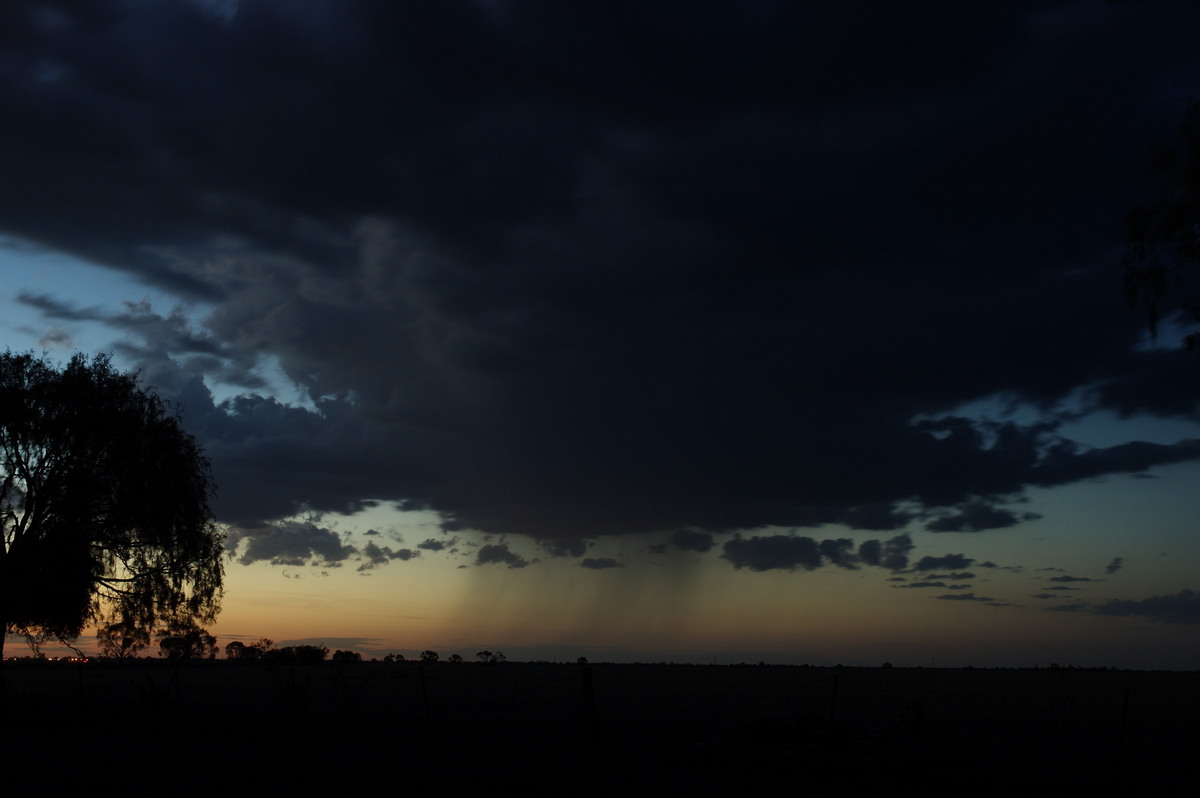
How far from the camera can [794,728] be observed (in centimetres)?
2080

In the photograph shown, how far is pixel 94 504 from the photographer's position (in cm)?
3194

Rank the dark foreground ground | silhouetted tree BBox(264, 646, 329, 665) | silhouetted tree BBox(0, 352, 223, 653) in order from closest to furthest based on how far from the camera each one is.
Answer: the dark foreground ground
silhouetted tree BBox(0, 352, 223, 653)
silhouetted tree BBox(264, 646, 329, 665)

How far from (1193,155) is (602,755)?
18.1m

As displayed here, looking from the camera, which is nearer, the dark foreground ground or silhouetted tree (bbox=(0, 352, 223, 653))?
the dark foreground ground

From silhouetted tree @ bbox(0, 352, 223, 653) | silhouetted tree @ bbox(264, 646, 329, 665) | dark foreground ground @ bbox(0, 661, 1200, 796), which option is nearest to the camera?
dark foreground ground @ bbox(0, 661, 1200, 796)

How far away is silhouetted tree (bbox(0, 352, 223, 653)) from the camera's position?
103 feet

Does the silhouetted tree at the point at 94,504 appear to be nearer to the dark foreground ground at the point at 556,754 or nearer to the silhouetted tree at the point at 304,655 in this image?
the dark foreground ground at the point at 556,754

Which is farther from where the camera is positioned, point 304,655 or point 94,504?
point 304,655

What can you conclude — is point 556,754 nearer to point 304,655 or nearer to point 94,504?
point 94,504

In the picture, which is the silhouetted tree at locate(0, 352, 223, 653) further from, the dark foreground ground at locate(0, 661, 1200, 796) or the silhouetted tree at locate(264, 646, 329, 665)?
the silhouetted tree at locate(264, 646, 329, 665)

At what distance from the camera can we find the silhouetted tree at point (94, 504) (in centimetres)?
3125

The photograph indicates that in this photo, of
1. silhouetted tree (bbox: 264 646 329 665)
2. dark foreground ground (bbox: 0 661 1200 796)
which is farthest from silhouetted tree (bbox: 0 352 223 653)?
silhouetted tree (bbox: 264 646 329 665)

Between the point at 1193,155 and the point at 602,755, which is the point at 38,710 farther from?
the point at 1193,155

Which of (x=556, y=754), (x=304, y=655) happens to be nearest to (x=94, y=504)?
(x=556, y=754)
